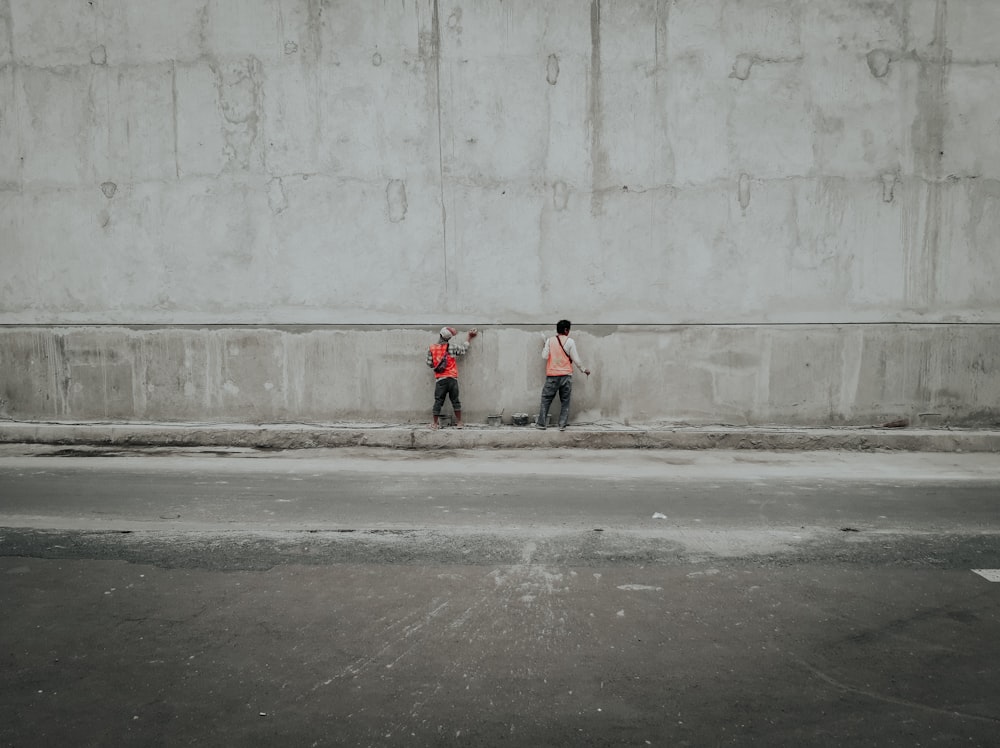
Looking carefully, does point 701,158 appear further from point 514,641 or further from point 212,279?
point 514,641

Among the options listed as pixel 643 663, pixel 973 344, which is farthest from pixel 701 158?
pixel 643 663

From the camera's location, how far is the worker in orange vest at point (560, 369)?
429 inches

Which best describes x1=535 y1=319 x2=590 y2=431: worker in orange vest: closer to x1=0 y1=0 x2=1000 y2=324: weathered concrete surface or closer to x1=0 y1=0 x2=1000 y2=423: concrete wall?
x1=0 y1=0 x2=1000 y2=423: concrete wall

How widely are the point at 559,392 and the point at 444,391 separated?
187 cm

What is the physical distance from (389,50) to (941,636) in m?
11.0

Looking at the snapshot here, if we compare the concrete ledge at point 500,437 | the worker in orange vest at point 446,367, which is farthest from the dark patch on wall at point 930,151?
the worker in orange vest at point 446,367

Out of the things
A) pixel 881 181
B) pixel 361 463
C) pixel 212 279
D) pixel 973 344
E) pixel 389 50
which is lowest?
pixel 361 463

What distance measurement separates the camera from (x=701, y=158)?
1119 centimetres

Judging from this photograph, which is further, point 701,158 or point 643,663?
point 701,158

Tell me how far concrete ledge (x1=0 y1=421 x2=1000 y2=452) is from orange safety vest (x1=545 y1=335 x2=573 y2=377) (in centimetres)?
93

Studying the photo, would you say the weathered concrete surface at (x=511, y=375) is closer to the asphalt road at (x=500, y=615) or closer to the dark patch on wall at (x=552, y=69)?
the asphalt road at (x=500, y=615)

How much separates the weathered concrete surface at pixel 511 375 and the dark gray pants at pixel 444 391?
1.45 feet

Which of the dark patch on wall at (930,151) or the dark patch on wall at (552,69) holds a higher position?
the dark patch on wall at (552,69)

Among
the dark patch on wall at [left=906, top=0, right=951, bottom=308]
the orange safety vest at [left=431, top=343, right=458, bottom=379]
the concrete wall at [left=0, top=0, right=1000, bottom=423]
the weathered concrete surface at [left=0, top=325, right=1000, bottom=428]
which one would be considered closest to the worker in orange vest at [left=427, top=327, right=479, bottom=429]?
the orange safety vest at [left=431, top=343, right=458, bottom=379]
